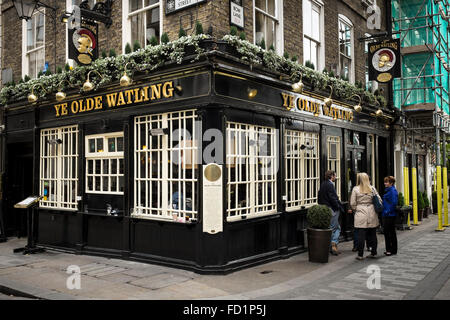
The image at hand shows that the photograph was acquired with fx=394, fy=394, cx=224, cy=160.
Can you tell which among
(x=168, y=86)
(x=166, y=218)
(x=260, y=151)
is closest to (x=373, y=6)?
(x=260, y=151)

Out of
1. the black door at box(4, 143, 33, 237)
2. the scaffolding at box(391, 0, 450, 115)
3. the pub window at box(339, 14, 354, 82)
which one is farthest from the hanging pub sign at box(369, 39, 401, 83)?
the black door at box(4, 143, 33, 237)

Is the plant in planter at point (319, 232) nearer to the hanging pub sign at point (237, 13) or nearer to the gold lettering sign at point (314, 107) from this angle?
the gold lettering sign at point (314, 107)

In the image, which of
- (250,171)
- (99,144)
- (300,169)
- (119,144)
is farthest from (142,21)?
(300,169)

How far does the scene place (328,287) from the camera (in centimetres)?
655

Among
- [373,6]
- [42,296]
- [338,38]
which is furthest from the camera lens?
[373,6]

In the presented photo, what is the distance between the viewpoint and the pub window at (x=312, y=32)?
10.9 meters

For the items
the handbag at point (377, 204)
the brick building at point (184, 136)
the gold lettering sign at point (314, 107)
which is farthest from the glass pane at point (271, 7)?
the handbag at point (377, 204)

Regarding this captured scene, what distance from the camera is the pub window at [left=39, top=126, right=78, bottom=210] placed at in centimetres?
1024

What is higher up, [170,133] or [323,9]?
[323,9]

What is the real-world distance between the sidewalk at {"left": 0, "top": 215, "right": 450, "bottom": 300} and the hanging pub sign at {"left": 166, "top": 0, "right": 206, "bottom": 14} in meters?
5.30

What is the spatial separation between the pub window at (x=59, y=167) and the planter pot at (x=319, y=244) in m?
6.00

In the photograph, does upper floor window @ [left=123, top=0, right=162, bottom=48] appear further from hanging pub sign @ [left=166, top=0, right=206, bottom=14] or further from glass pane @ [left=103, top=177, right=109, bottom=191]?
glass pane @ [left=103, top=177, right=109, bottom=191]

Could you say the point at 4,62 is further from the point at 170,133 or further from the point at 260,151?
the point at 260,151

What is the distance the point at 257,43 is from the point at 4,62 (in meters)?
9.07
